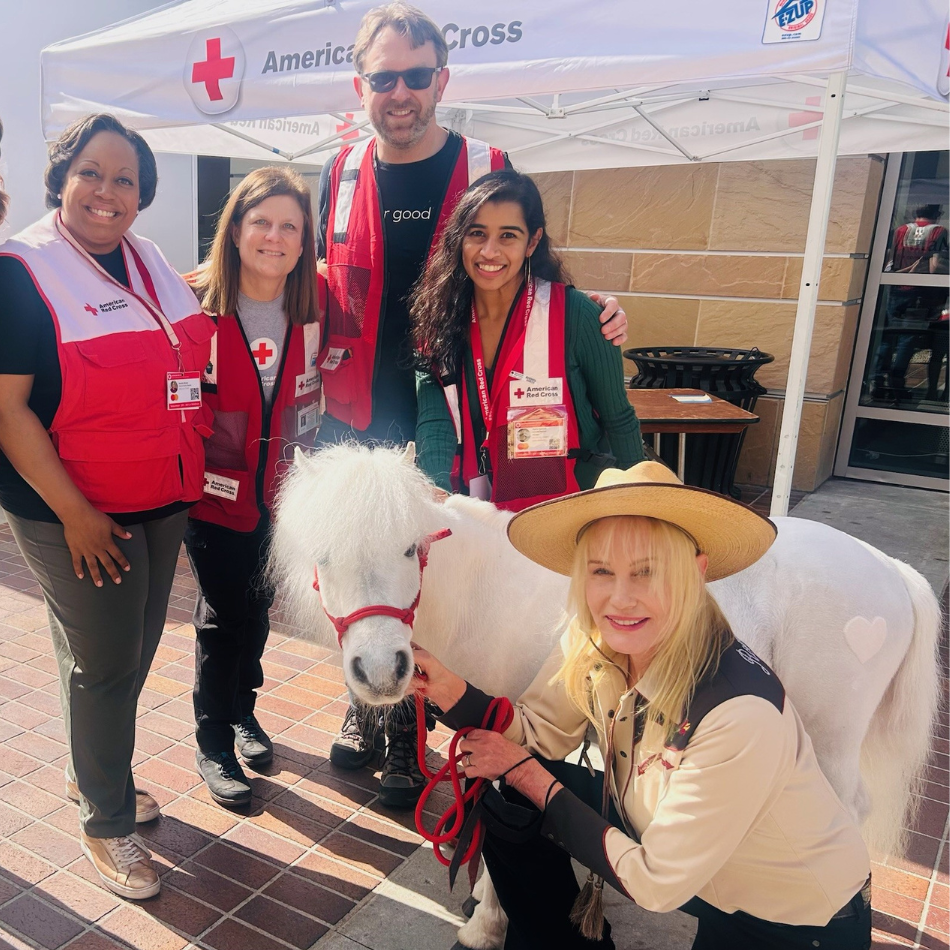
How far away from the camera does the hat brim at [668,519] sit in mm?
1479

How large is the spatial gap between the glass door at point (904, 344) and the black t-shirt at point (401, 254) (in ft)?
16.1

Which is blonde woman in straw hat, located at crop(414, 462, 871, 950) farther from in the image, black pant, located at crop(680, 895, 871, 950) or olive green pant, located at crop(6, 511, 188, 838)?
olive green pant, located at crop(6, 511, 188, 838)

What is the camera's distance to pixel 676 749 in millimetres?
1485

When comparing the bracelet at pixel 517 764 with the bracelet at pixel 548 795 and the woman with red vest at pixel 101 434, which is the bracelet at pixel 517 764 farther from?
the woman with red vest at pixel 101 434

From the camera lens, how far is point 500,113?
236 inches

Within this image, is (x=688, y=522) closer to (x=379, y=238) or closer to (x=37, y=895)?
(x=379, y=238)

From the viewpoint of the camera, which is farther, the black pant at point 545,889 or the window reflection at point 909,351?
the window reflection at point 909,351

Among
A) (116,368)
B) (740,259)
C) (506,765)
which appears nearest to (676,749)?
(506,765)

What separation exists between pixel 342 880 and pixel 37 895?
0.86 m

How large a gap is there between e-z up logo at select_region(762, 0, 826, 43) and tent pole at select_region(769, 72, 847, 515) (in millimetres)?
490

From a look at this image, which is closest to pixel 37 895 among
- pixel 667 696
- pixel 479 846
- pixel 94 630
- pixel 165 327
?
pixel 94 630

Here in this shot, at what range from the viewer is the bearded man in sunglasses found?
2.50 m

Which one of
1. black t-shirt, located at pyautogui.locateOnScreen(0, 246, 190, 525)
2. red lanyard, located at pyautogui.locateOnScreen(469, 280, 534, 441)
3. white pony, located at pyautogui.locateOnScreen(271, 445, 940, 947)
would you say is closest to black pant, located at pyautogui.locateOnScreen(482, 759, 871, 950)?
white pony, located at pyautogui.locateOnScreen(271, 445, 940, 947)

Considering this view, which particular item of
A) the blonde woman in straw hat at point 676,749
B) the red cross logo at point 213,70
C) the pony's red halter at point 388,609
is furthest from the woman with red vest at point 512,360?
the red cross logo at point 213,70
